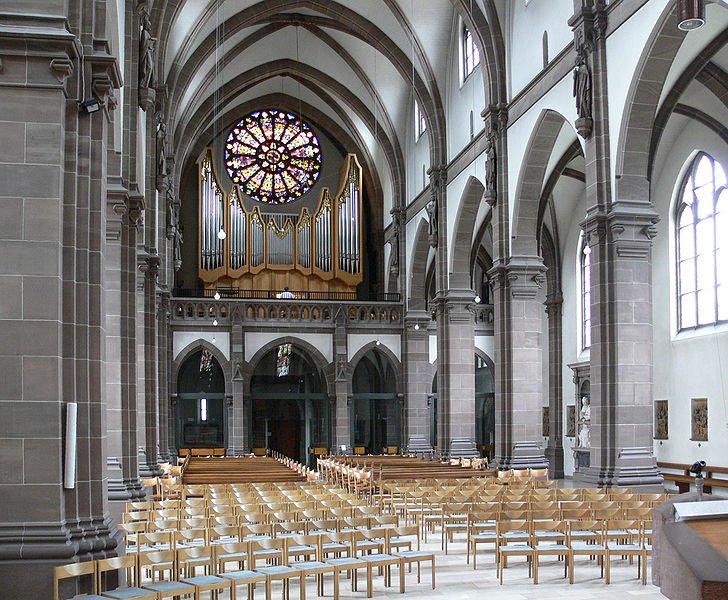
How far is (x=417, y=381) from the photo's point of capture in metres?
36.3

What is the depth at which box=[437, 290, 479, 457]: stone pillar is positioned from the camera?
2952 cm

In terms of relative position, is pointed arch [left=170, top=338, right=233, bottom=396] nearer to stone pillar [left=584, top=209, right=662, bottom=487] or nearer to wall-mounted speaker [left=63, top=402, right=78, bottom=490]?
stone pillar [left=584, top=209, right=662, bottom=487]

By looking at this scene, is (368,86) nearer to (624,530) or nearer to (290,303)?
(290,303)

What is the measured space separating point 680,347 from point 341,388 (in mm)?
14650

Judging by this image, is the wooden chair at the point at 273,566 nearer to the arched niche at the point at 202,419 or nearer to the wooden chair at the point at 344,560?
the wooden chair at the point at 344,560

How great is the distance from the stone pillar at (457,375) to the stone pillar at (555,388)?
3.75 metres

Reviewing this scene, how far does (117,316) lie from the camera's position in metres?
15.9

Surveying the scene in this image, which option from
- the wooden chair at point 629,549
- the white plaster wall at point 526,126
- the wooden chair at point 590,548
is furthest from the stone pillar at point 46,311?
the white plaster wall at point 526,126

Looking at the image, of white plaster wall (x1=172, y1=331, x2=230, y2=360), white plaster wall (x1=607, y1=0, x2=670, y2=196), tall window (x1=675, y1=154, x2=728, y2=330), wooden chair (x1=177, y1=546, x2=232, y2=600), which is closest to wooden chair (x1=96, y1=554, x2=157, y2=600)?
wooden chair (x1=177, y1=546, x2=232, y2=600)

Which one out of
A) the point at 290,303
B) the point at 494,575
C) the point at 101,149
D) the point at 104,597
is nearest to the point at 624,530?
the point at 494,575

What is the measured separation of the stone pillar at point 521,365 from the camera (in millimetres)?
23906

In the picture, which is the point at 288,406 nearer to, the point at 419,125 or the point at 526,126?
the point at 419,125

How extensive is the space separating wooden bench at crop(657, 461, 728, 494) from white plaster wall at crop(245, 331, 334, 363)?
14.9 metres

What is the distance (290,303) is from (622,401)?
20394 mm
